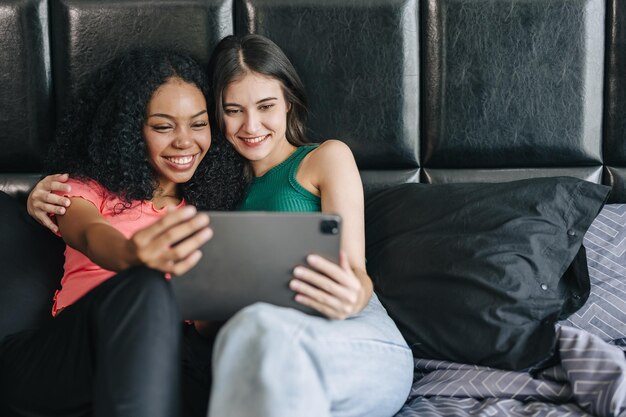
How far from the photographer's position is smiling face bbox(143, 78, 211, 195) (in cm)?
163

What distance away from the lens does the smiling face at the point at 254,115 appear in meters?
1.68

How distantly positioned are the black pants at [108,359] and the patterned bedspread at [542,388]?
0.47m

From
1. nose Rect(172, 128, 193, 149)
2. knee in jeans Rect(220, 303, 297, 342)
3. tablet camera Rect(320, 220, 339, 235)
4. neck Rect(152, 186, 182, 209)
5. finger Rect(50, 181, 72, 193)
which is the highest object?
nose Rect(172, 128, 193, 149)

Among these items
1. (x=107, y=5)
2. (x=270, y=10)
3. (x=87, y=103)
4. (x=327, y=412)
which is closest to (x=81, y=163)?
(x=87, y=103)

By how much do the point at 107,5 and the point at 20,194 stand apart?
0.49m

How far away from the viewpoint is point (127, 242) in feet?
4.15

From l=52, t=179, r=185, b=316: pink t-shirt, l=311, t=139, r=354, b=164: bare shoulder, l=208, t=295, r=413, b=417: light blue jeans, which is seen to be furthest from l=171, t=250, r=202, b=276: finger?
l=311, t=139, r=354, b=164: bare shoulder

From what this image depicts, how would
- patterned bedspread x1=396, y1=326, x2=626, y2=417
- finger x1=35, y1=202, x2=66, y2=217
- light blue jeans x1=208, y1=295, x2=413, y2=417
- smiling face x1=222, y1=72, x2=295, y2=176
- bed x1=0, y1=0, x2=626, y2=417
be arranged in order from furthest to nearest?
bed x1=0, y1=0, x2=626, y2=417, smiling face x1=222, y1=72, x2=295, y2=176, finger x1=35, y1=202, x2=66, y2=217, patterned bedspread x1=396, y1=326, x2=626, y2=417, light blue jeans x1=208, y1=295, x2=413, y2=417

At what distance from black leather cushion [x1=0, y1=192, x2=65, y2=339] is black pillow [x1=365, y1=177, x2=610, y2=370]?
693mm

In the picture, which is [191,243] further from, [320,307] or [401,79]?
[401,79]

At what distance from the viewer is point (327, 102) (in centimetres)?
184

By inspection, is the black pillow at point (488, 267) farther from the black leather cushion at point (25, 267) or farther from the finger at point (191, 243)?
the black leather cushion at point (25, 267)

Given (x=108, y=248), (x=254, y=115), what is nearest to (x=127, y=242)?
(x=108, y=248)

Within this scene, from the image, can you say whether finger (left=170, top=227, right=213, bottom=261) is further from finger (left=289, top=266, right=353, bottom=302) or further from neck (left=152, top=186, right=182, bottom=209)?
neck (left=152, top=186, right=182, bottom=209)
